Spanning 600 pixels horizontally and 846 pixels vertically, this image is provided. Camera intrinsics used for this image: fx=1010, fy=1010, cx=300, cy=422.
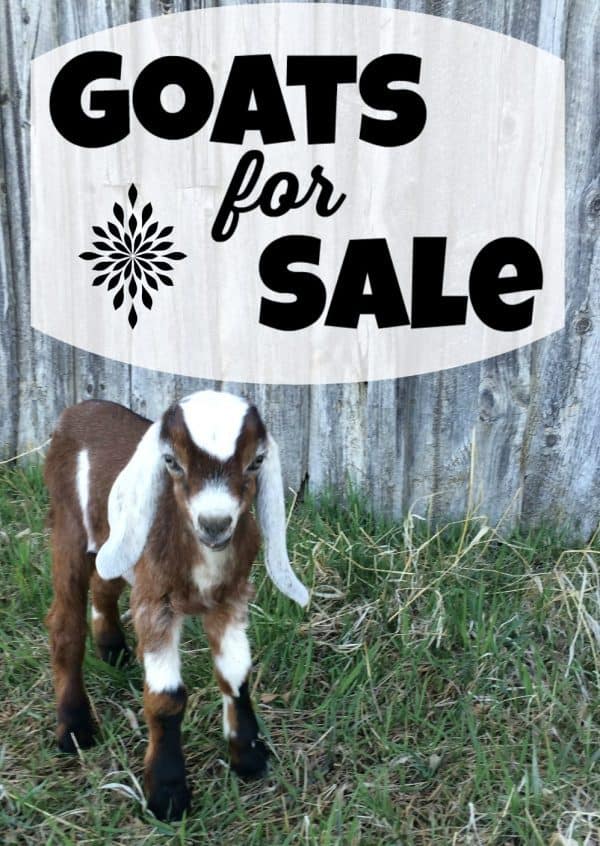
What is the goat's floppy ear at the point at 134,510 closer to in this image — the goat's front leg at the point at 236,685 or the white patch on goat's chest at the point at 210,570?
the white patch on goat's chest at the point at 210,570

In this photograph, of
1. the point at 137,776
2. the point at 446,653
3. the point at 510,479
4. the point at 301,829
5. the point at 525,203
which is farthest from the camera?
the point at 510,479

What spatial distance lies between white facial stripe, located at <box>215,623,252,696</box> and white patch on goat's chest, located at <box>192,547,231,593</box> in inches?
6.4

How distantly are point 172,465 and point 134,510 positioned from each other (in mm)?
176

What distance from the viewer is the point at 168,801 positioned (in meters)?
2.75

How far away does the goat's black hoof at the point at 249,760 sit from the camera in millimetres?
2891

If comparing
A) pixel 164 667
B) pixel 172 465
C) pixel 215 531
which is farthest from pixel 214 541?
pixel 164 667

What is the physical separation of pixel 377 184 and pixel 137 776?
2303 millimetres

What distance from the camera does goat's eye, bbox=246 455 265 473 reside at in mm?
2619

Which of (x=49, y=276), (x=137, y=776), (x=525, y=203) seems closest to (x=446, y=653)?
(x=137, y=776)

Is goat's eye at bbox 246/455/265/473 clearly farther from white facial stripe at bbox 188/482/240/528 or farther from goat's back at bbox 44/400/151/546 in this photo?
goat's back at bbox 44/400/151/546

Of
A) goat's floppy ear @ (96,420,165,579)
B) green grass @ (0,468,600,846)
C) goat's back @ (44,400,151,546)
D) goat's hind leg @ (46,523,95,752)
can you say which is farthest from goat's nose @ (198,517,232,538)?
green grass @ (0,468,600,846)

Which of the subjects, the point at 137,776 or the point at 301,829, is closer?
the point at 301,829

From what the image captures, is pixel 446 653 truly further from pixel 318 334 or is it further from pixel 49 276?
pixel 49 276

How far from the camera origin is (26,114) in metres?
4.21
